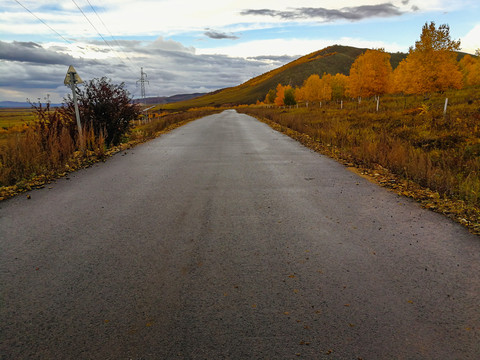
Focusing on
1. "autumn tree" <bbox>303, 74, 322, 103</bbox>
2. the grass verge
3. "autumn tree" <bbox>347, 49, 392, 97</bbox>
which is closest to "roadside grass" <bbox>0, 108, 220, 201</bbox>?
the grass verge

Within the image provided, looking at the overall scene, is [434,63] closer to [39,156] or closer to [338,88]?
[39,156]

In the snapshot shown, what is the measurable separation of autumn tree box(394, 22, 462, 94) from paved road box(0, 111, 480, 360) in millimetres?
25796

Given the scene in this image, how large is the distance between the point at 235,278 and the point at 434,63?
101 feet

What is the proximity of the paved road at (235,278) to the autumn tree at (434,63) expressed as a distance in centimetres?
2580

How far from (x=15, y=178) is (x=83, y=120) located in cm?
578

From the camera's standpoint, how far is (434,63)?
2645 cm

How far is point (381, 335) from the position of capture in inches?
95.6

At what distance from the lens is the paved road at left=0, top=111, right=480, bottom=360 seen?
7.80ft

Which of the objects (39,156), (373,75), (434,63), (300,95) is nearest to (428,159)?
(39,156)

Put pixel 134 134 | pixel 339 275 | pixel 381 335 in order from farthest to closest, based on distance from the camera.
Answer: pixel 134 134 → pixel 339 275 → pixel 381 335

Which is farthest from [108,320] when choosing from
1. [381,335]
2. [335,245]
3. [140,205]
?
[140,205]

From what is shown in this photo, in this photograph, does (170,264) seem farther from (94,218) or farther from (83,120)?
(83,120)

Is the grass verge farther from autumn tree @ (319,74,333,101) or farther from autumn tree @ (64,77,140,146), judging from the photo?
autumn tree @ (319,74,333,101)

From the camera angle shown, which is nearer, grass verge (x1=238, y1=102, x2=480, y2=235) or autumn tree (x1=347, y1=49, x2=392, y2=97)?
grass verge (x1=238, y1=102, x2=480, y2=235)
